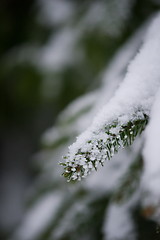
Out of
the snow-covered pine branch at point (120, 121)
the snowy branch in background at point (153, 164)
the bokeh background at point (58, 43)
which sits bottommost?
the snowy branch in background at point (153, 164)

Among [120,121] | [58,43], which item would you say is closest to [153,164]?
[120,121]

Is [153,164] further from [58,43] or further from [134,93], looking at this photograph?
[58,43]

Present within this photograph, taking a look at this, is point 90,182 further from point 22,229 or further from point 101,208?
point 22,229

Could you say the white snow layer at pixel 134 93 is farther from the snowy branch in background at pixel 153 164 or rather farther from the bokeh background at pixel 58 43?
the bokeh background at pixel 58 43

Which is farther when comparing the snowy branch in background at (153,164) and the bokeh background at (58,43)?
the bokeh background at (58,43)

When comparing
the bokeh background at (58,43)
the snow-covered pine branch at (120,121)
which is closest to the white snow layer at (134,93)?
the snow-covered pine branch at (120,121)

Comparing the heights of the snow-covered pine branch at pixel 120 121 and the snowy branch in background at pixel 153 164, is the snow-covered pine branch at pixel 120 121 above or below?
above

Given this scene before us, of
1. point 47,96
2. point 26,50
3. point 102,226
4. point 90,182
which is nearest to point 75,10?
point 26,50
